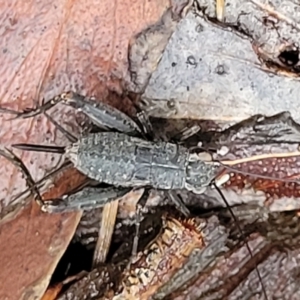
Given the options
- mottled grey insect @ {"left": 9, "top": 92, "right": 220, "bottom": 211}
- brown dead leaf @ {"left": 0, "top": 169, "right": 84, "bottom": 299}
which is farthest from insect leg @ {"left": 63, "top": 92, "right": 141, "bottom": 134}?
brown dead leaf @ {"left": 0, "top": 169, "right": 84, "bottom": 299}

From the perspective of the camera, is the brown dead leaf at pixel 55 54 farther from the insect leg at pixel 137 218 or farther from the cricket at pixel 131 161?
the insect leg at pixel 137 218

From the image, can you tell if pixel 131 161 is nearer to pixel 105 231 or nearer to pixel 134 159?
pixel 134 159

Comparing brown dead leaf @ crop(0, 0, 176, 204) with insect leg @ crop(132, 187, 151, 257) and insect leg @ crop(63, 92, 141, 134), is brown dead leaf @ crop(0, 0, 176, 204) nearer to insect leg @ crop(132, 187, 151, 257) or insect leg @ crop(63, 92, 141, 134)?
insect leg @ crop(63, 92, 141, 134)

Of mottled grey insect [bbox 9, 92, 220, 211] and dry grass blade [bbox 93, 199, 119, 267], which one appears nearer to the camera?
mottled grey insect [bbox 9, 92, 220, 211]

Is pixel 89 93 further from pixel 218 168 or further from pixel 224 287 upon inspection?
pixel 224 287

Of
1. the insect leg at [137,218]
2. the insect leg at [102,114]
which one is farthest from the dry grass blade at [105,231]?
the insect leg at [102,114]
